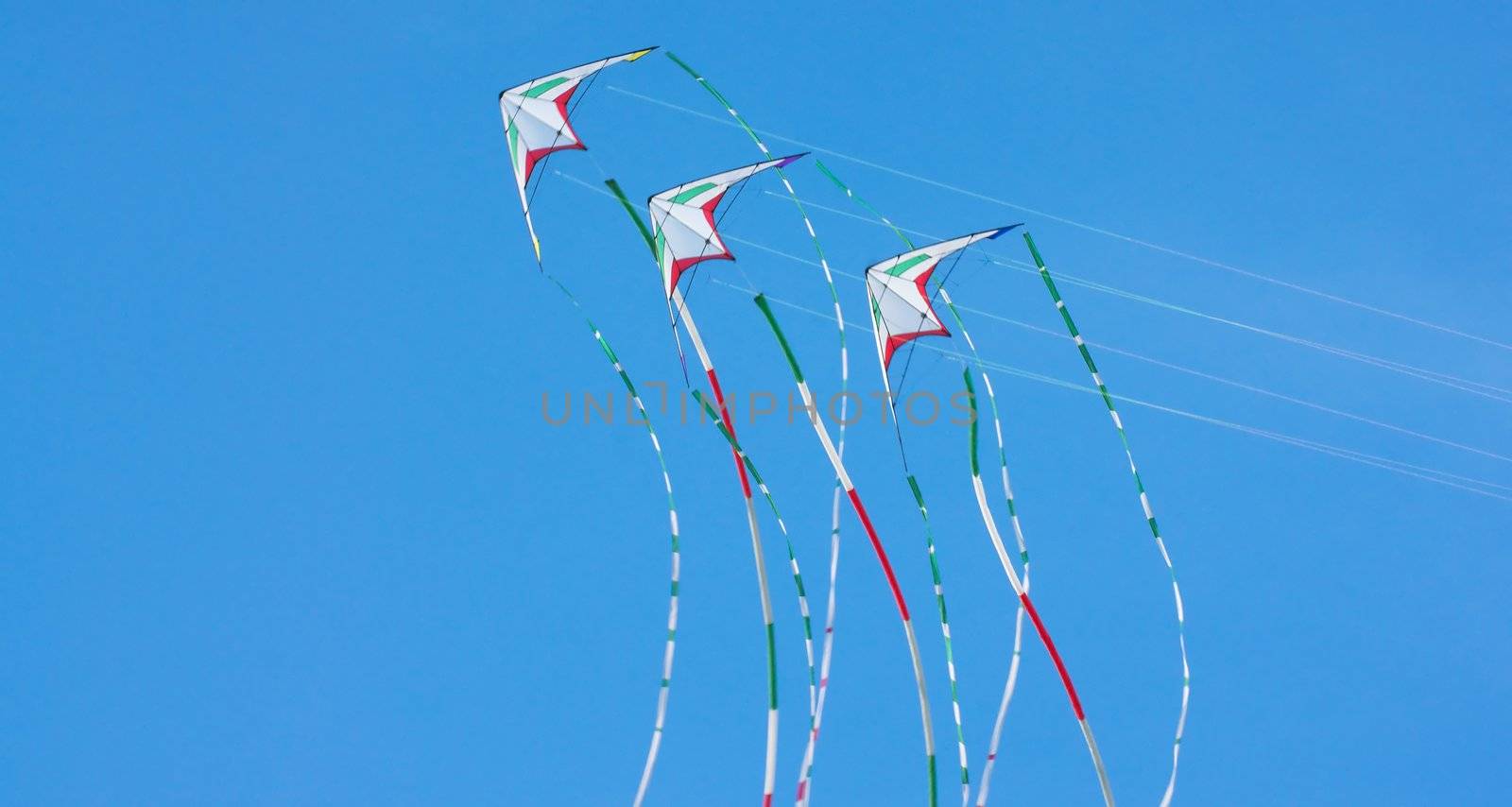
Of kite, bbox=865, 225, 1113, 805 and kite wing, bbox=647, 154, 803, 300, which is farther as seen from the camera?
kite, bbox=865, 225, 1113, 805

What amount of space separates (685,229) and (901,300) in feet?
8.21

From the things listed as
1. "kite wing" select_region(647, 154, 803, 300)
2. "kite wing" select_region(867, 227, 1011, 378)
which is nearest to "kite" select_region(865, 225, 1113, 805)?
"kite wing" select_region(867, 227, 1011, 378)

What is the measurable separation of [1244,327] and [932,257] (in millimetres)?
7492

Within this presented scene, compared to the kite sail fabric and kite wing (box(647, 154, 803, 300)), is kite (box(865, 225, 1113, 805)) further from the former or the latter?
the kite sail fabric

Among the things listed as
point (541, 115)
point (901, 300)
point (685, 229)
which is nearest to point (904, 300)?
point (901, 300)

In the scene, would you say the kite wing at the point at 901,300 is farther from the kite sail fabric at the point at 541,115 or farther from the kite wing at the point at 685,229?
the kite sail fabric at the point at 541,115

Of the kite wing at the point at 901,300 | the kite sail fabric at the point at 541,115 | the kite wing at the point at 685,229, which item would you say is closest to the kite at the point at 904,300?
the kite wing at the point at 901,300

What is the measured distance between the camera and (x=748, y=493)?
1716 centimetres

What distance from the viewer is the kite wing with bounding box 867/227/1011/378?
1839 centimetres

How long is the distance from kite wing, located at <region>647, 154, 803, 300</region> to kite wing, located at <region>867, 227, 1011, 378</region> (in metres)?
1.75

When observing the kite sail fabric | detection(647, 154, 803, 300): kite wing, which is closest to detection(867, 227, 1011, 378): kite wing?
detection(647, 154, 803, 300): kite wing

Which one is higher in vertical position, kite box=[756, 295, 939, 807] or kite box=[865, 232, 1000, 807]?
kite box=[865, 232, 1000, 807]

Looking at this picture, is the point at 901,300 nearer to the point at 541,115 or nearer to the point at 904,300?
the point at 904,300

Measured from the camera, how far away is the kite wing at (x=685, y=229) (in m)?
17.5
